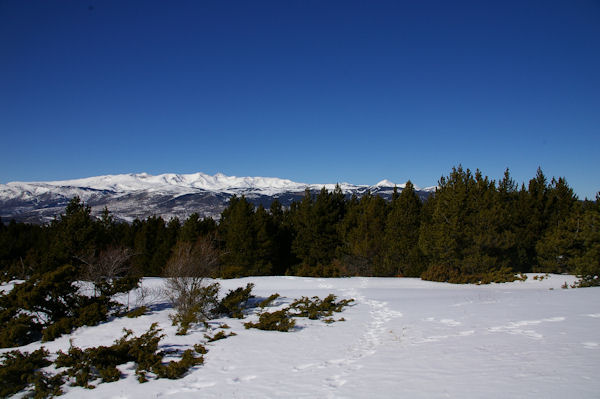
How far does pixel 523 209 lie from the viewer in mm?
28016

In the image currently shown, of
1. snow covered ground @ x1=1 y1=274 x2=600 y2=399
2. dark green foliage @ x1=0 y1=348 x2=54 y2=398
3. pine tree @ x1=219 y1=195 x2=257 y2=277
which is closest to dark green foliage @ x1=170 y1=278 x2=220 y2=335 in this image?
snow covered ground @ x1=1 y1=274 x2=600 y2=399

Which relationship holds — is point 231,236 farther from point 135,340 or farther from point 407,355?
point 407,355

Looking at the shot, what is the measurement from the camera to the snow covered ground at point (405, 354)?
5.51m

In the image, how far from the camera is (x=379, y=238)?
1187 inches

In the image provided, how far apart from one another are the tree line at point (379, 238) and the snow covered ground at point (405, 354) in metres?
6.02

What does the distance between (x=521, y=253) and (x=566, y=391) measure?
26204 millimetres

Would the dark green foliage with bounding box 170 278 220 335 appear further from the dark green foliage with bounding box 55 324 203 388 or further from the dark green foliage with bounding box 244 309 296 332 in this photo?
the dark green foliage with bounding box 55 324 203 388

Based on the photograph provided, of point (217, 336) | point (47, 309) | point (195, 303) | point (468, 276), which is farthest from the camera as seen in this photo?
point (468, 276)

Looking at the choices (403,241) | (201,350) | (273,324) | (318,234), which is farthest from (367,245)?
(201,350)

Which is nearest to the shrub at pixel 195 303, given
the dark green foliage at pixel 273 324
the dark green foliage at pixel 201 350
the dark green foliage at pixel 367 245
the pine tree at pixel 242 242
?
the dark green foliage at pixel 273 324

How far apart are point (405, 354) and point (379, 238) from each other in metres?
23.1

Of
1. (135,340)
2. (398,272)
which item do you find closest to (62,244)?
(135,340)

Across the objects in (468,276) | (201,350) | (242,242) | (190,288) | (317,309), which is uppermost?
(242,242)

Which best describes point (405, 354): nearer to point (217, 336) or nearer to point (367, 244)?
point (217, 336)
